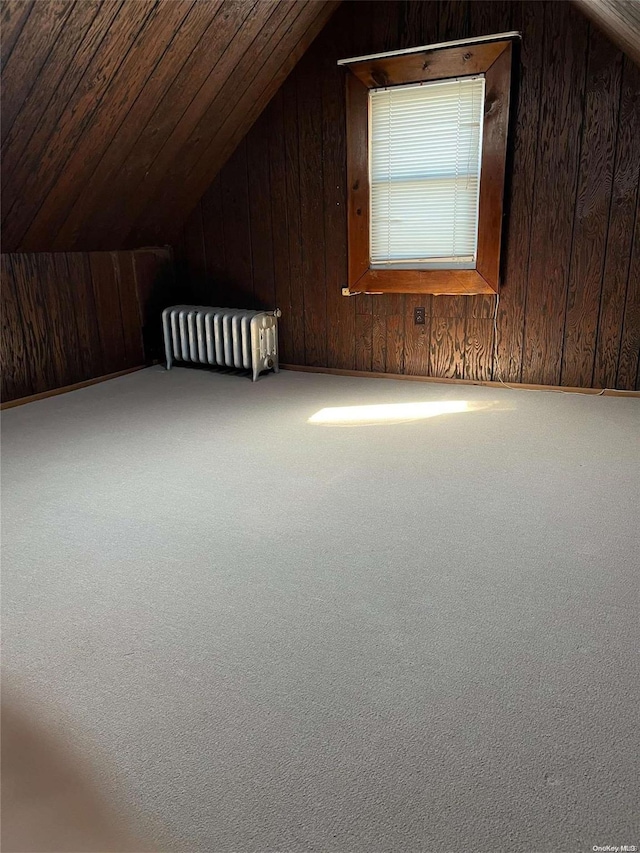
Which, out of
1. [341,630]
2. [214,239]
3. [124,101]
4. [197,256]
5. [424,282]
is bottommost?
[341,630]

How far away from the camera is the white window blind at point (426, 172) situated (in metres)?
3.57

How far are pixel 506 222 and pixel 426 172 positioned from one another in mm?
574

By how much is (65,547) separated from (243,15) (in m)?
2.84

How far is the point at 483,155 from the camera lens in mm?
3553

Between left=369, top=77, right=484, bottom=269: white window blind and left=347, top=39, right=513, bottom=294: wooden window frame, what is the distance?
46 millimetres

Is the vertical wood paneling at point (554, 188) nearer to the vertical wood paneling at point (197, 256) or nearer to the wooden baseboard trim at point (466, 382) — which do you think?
the wooden baseboard trim at point (466, 382)

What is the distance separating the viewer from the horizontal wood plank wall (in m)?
3.65

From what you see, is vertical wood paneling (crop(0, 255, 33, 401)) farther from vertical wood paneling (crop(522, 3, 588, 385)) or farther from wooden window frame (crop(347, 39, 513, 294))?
vertical wood paneling (crop(522, 3, 588, 385))

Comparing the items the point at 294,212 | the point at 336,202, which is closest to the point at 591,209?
the point at 336,202

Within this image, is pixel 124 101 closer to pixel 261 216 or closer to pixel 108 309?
pixel 261 216

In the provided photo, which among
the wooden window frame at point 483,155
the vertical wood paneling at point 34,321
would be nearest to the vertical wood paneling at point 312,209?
the wooden window frame at point 483,155

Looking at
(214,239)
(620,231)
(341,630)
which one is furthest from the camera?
(214,239)

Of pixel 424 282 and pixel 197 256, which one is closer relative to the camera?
pixel 424 282

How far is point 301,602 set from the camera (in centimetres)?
170
